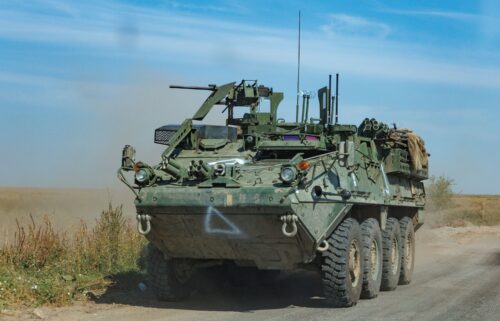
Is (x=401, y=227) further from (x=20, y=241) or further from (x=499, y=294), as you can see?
(x=20, y=241)

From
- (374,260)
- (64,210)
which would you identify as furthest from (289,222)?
(64,210)

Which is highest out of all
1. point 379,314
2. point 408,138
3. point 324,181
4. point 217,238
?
point 408,138

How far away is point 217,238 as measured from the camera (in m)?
8.74

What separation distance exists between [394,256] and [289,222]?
442 cm

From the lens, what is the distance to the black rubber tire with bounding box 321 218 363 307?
8.91m

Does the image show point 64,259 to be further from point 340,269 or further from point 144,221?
point 340,269

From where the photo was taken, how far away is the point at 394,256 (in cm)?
1204

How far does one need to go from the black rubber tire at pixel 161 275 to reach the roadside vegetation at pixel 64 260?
0.95 meters

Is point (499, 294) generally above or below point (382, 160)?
below

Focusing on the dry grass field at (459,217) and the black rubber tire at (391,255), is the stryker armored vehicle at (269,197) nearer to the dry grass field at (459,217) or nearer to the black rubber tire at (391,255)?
the black rubber tire at (391,255)

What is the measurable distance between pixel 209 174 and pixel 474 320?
11.4ft

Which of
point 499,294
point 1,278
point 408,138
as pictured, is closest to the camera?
point 1,278

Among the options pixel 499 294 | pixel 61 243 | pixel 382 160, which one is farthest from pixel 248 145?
pixel 499 294

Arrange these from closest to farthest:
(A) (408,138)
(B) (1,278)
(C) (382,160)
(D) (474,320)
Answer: (D) (474,320) < (B) (1,278) < (C) (382,160) < (A) (408,138)
